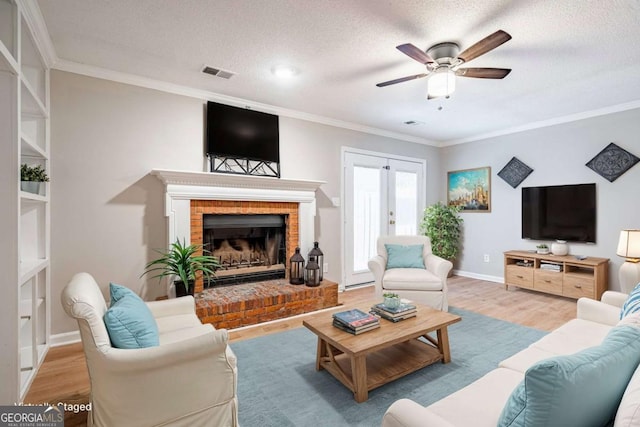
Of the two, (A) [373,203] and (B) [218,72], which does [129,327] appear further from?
→ (A) [373,203]

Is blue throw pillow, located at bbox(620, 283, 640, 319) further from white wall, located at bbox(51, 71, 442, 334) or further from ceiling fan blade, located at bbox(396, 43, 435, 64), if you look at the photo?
white wall, located at bbox(51, 71, 442, 334)

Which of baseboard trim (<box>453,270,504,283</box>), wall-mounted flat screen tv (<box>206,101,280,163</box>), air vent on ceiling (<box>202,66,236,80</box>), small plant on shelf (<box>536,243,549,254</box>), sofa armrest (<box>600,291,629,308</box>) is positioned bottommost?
baseboard trim (<box>453,270,504,283</box>)

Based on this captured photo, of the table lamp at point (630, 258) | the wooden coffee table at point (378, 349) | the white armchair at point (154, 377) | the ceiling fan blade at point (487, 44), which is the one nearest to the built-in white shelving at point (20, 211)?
the white armchair at point (154, 377)

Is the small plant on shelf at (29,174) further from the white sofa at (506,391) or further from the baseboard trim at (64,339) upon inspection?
→ the white sofa at (506,391)

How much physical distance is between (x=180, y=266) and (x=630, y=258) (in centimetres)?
461

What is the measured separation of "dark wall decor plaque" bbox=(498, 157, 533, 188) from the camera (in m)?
4.70

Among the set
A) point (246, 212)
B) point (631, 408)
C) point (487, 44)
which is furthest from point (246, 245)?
point (631, 408)

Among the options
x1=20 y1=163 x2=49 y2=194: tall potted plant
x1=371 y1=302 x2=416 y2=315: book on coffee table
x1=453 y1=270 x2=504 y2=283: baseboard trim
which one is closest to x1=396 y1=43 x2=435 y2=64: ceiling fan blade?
x1=371 y1=302 x2=416 y2=315: book on coffee table

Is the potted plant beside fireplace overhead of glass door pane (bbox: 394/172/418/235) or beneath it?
beneath

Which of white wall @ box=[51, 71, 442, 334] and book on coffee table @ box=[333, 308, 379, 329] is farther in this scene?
white wall @ box=[51, 71, 442, 334]

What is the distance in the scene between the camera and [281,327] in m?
3.12

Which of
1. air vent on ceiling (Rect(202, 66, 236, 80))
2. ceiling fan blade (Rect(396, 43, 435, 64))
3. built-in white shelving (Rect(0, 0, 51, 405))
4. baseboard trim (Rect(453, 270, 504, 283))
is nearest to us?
built-in white shelving (Rect(0, 0, 51, 405))

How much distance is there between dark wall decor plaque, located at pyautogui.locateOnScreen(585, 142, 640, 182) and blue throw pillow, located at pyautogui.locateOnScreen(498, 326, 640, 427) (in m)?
4.00

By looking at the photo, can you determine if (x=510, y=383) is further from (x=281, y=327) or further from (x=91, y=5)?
(x=91, y=5)
